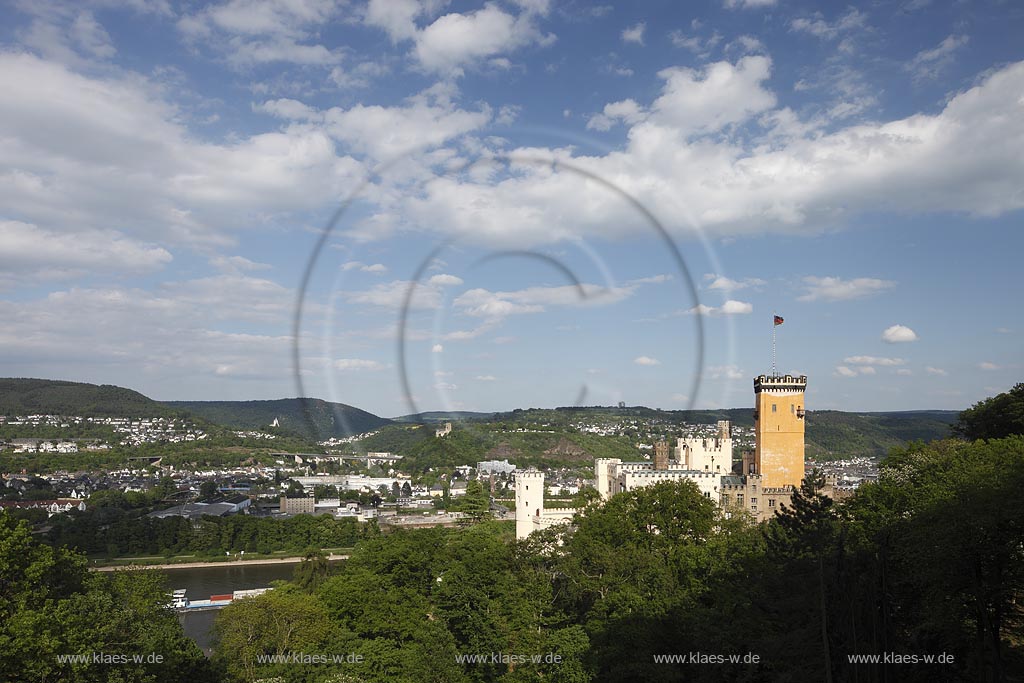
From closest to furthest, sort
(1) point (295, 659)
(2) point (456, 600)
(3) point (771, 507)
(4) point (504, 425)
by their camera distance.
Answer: (1) point (295, 659) < (2) point (456, 600) < (3) point (771, 507) < (4) point (504, 425)

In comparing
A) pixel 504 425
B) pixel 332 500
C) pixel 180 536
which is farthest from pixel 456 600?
pixel 332 500

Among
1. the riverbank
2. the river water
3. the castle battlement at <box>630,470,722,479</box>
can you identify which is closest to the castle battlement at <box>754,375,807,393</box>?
the castle battlement at <box>630,470,722,479</box>

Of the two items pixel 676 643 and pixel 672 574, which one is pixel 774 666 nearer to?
pixel 676 643

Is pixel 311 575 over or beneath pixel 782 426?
beneath
